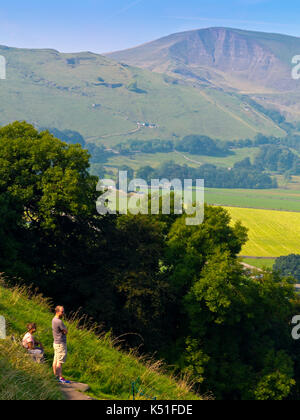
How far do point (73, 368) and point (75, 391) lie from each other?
211 cm

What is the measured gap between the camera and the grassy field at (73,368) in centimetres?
1034

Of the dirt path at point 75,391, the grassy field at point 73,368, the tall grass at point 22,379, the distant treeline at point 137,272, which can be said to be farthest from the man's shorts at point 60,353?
the distant treeline at point 137,272

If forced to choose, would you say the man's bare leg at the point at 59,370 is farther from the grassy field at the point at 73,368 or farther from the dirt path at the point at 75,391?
the dirt path at the point at 75,391

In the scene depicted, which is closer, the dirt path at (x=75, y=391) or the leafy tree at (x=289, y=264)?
the dirt path at (x=75, y=391)

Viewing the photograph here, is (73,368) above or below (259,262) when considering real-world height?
above

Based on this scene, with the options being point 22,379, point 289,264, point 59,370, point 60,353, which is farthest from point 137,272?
point 289,264

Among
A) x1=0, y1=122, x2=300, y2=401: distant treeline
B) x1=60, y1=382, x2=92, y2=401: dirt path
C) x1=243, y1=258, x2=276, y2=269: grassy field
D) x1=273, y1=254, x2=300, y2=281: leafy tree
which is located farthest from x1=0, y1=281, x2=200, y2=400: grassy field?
x1=243, y1=258, x2=276, y2=269: grassy field

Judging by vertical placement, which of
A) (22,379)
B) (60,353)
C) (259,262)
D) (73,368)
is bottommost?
(259,262)

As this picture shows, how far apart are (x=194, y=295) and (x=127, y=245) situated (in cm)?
575

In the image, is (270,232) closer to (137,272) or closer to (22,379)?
(137,272)

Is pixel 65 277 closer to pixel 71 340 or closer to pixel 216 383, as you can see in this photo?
pixel 216 383

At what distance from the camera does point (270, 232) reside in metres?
153

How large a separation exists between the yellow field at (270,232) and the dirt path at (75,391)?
117916 millimetres
